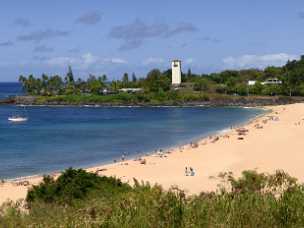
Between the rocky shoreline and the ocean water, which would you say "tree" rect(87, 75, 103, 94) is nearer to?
the rocky shoreline

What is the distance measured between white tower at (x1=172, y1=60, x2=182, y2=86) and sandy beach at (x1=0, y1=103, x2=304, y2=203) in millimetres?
97682

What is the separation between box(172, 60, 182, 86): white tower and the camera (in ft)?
500

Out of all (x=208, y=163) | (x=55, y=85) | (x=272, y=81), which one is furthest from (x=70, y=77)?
(x=208, y=163)

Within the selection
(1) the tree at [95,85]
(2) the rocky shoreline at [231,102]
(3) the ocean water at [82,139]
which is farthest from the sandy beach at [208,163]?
(1) the tree at [95,85]

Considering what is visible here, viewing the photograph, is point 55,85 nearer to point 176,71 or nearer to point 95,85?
point 95,85

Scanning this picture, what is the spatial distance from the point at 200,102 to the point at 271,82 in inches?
958

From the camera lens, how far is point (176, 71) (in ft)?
502

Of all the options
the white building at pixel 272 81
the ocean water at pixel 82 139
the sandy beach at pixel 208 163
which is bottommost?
the ocean water at pixel 82 139

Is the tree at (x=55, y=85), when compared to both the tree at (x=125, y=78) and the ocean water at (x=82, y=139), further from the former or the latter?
the ocean water at (x=82, y=139)

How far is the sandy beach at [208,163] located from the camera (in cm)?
2899

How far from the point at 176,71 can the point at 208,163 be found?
382ft

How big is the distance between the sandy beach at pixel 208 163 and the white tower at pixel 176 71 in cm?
9768

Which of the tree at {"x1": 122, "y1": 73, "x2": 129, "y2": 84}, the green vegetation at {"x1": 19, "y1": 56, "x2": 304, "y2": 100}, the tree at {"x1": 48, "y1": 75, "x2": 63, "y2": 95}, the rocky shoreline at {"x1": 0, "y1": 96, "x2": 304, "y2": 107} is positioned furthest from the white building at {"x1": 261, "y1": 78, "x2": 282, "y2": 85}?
the tree at {"x1": 48, "y1": 75, "x2": 63, "y2": 95}

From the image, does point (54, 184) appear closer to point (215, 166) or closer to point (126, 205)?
point (126, 205)
